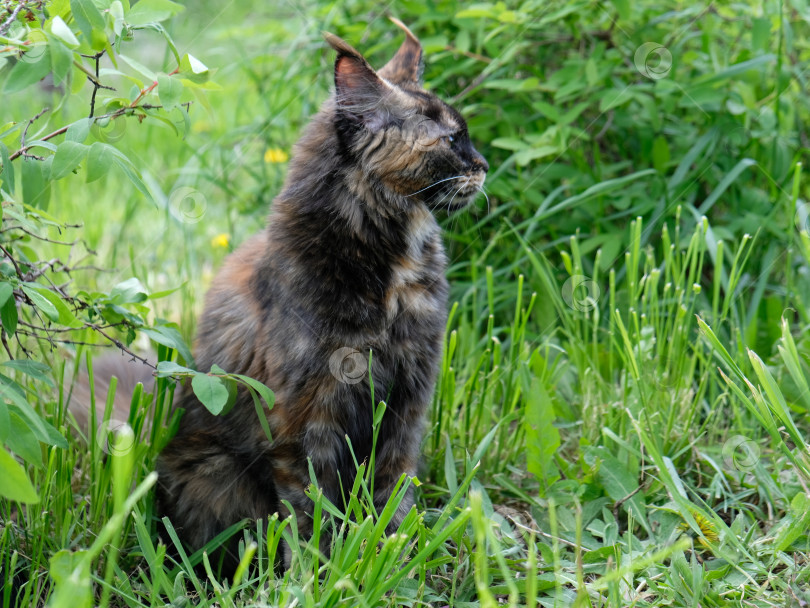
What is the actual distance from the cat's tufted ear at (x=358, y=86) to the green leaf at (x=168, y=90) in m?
0.44

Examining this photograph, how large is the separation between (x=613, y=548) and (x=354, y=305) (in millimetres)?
770

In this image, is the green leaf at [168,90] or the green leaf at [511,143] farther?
the green leaf at [511,143]

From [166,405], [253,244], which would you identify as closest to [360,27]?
[253,244]

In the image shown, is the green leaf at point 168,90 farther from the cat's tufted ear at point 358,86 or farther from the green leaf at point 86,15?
the cat's tufted ear at point 358,86

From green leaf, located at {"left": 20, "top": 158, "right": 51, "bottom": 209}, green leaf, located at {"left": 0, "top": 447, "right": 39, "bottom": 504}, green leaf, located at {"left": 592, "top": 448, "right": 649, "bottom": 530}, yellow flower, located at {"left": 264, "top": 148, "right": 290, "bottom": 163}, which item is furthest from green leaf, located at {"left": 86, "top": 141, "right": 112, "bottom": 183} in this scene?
yellow flower, located at {"left": 264, "top": 148, "right": 290, "bottom": 163}

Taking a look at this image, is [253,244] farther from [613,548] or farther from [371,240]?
[613,548]

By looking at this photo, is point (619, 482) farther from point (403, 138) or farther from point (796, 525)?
point (403, 138)

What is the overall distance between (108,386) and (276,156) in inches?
59.9

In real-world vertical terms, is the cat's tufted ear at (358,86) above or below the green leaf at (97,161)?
above

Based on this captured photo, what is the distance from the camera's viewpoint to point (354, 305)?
1799mm

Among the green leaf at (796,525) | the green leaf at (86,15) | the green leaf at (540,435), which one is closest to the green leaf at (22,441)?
the green leaf at (86,15)

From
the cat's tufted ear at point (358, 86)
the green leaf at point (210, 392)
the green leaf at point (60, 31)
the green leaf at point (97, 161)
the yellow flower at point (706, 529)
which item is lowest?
the yellow flower at point (706, 529)

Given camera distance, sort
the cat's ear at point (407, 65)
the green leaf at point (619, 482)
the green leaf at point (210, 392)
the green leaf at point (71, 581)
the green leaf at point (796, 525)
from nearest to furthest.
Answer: the green leaf at point (71, 581) < the green leaf at point (210, 392) < the green leaf at point (796, 525) < the green leaf at point (619, 482) < the cat's ear at point (407, 65)

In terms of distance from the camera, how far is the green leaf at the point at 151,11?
56.8 inches
